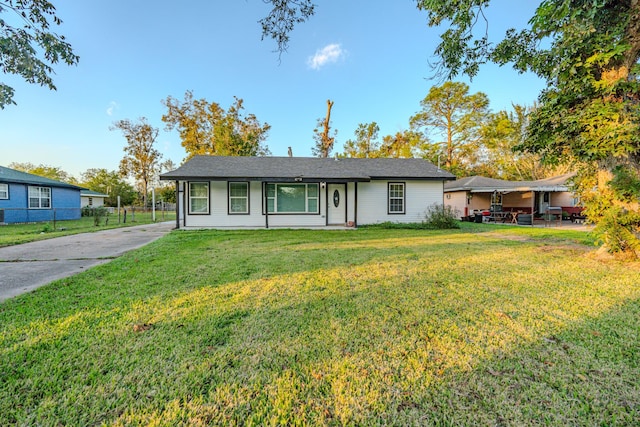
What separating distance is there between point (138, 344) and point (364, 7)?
432 inches

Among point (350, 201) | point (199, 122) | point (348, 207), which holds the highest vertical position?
point (199, 122)

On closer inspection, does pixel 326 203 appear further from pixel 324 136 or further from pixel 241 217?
pixel 324 136

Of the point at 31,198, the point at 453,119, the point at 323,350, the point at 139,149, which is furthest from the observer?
the point at 139,149

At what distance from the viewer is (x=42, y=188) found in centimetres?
1744

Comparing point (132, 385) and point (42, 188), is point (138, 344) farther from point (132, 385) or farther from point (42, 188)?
point (42, 188)

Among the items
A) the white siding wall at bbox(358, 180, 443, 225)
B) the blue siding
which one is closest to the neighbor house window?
the blue siding

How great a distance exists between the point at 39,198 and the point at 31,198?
52 cm

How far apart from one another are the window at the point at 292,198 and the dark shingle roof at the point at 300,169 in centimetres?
70

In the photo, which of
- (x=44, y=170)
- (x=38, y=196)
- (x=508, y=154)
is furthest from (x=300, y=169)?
(x=44, y=170)

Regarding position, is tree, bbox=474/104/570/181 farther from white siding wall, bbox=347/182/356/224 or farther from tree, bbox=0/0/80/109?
tree, bbox=0/0/80/109

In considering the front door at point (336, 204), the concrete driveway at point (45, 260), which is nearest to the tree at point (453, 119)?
the front door at point (336, 204)

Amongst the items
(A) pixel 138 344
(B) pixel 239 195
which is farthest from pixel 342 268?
(B) pixel 239 195

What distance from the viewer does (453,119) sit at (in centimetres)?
2498

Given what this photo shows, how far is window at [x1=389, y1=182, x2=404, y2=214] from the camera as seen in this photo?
1373cm
